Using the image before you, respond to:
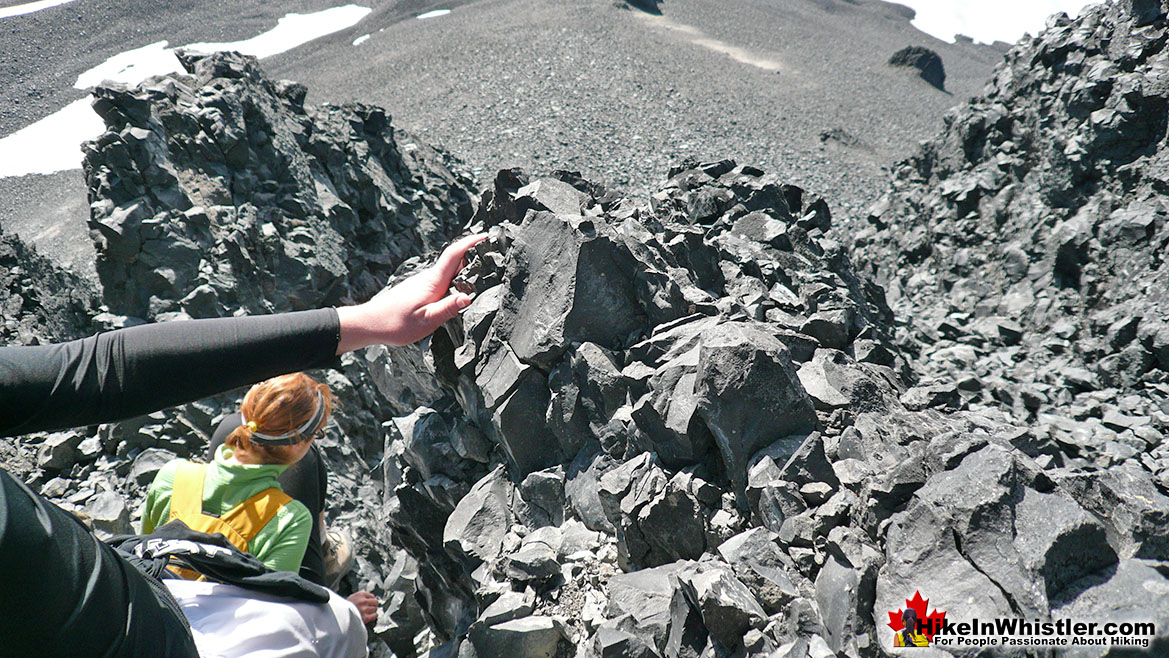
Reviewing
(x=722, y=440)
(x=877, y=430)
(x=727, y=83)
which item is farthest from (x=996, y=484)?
(x=727, y=83)

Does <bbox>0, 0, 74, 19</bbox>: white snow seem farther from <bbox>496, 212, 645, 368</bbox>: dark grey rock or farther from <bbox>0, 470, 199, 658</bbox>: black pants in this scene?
<bbox>0, 470, 199, 658</bbox>: black pants

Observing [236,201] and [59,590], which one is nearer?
[59,590]

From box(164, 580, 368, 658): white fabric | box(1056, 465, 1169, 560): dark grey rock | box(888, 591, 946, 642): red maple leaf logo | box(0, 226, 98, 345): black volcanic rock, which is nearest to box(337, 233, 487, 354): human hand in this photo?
box(164, 580, 368, 658): white fabric

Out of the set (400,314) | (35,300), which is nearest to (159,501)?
(400,314)

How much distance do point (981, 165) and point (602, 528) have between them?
1750 cm

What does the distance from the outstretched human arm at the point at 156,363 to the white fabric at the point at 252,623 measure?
113 cm

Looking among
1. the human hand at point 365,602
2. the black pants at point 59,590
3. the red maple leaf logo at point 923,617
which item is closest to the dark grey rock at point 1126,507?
the red maple leaf logo at point 923,617

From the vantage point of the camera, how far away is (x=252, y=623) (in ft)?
11.3

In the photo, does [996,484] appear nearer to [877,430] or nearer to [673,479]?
[877,430]

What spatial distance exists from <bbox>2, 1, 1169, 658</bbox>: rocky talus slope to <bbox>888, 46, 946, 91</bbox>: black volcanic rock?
1510 inches

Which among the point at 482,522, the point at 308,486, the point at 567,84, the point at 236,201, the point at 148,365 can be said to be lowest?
the point at 482,522

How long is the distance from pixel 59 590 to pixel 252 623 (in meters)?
1.39

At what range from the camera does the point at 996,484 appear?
12.6ft

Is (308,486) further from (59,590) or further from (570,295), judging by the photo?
(59,590)
